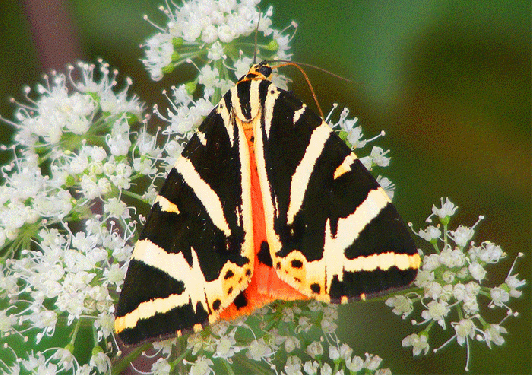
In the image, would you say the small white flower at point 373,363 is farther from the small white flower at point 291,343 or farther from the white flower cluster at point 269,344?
the small white flower at point 291,343

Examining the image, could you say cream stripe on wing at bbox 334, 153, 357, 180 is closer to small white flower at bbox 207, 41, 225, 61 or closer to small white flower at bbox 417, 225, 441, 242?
small white flower at bbox 417, 225, 441, 242

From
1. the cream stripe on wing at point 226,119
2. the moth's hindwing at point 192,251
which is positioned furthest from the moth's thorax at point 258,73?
the moth's hindwing at point 192,251

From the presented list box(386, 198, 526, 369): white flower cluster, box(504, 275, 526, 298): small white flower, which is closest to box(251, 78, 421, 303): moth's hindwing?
box(386, 198, 526, 369): white flower cluster

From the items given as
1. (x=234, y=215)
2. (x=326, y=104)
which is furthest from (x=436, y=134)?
(x=234, y=215)

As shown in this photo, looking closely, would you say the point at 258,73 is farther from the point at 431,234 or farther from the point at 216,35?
the point at 431,234

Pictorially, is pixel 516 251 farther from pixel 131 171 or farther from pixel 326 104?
pixel 131 171

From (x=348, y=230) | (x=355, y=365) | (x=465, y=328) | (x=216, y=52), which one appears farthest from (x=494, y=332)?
(x=216, y=52)

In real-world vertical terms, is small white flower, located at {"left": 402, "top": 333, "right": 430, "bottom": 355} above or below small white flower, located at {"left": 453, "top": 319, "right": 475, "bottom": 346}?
below
